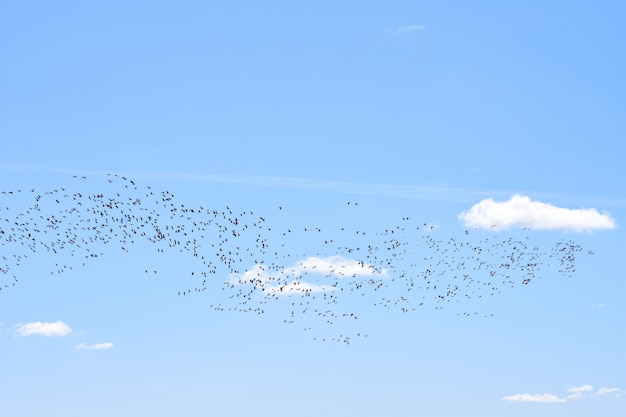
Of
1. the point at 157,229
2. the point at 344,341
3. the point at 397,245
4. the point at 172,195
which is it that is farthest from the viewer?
the point at 344,341

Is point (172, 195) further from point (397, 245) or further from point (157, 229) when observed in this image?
point (397, 245)

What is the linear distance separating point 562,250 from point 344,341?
27.6 m

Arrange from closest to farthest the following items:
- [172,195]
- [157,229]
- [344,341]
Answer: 1. [157,229]
2. [172,195]
3. [344,341]

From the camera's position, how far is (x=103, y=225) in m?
73.9

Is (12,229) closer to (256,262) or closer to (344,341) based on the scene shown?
(256,262)

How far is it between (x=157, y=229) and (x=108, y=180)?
6.30 m

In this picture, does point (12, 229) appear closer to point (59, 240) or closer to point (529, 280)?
point (59, 240)

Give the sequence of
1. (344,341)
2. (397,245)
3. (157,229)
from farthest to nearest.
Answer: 1. (344,341)
2. (397,245)
3. (157,229)

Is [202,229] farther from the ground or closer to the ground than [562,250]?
closer to the ground

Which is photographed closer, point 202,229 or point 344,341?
point 202,229

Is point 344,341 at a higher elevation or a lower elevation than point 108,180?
lower

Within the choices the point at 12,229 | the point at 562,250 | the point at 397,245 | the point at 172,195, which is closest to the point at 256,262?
the point at 172,195

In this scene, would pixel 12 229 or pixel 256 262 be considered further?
pixel 256 262

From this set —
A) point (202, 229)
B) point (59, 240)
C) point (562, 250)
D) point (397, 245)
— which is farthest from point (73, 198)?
point (562, 250)
